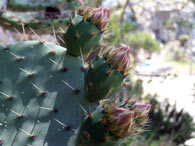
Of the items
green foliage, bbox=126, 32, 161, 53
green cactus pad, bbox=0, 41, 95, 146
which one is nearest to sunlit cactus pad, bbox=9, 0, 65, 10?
green cactus pad, bbox=0, 41, 95, 146

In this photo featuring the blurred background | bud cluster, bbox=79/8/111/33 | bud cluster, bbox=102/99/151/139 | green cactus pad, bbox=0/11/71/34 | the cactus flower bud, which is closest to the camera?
bud cluster, bbox=102/99/151/139

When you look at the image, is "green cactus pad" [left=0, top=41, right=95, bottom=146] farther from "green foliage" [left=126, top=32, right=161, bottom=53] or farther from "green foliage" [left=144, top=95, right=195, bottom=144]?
"green foliage" [left=126, top=32, right=161, bottom=53]

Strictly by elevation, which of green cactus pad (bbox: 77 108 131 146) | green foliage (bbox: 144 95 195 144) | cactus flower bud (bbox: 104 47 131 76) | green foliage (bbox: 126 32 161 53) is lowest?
green foliage (bbox: 126 32 161 53)

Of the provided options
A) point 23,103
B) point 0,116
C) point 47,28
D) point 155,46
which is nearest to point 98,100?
point 23,103

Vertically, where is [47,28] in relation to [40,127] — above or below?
above

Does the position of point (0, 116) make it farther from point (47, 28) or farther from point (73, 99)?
point (47, 28)

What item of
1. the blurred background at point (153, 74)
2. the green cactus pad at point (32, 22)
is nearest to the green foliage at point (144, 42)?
the blurred background at point (153, 74)

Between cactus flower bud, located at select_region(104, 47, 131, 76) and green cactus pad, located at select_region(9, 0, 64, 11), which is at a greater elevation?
green cactus pad, located at select_region(9, 0, 64, 11)
